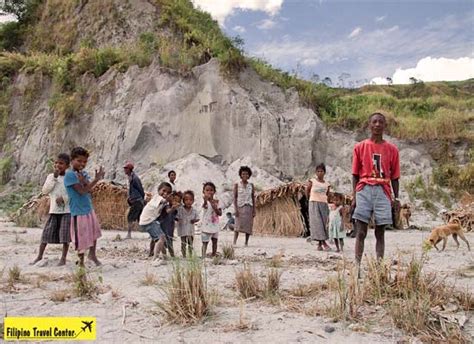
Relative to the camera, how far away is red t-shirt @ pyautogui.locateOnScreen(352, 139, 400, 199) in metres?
5.33

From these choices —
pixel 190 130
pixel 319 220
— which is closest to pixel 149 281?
pixel 319 220

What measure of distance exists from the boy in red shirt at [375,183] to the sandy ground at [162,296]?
565 millimetres

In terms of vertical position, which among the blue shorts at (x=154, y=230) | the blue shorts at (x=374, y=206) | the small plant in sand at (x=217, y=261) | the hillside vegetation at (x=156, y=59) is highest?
the hillside vegetation at (x=156, y=59)

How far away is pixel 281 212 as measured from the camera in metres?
11.6

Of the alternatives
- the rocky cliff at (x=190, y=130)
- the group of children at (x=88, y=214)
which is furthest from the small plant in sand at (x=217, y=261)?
the rocky cliff at (x=190, y=130)

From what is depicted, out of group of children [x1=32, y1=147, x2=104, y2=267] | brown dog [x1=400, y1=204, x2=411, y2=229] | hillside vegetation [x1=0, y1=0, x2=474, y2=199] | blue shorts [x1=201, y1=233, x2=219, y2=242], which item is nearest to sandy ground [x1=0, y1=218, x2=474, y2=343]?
group of children [x1=32, y1=147, x2=104, y2=267]

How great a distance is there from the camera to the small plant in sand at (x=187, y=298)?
12.4 feet

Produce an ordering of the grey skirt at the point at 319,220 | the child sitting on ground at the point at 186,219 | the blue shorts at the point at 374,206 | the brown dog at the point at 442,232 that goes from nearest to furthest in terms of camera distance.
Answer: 1. the blue shorts at the point at 374,206
2. the child sitting on ground at the point at 186,219
3. the brown dog at the point at 442,232
4. the grey skirt at the point at 319,220

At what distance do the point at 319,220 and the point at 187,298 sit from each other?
5074 mm

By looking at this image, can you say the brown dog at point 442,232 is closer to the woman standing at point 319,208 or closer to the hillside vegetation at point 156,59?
the woman standing at point 319,208

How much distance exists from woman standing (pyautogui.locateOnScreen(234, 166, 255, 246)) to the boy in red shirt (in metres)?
3.77

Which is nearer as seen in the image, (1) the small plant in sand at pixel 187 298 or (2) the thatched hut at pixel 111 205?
(1) the small plant in sand at pixel 187 298

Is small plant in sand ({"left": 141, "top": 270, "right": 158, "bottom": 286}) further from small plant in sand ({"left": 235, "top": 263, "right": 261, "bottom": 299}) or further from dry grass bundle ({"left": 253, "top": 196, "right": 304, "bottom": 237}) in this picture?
dry grass bundle ({"left": 253, "top": 196, "right": 304, "bottom": 237})

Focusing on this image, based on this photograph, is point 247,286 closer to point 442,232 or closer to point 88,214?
point 88,214
